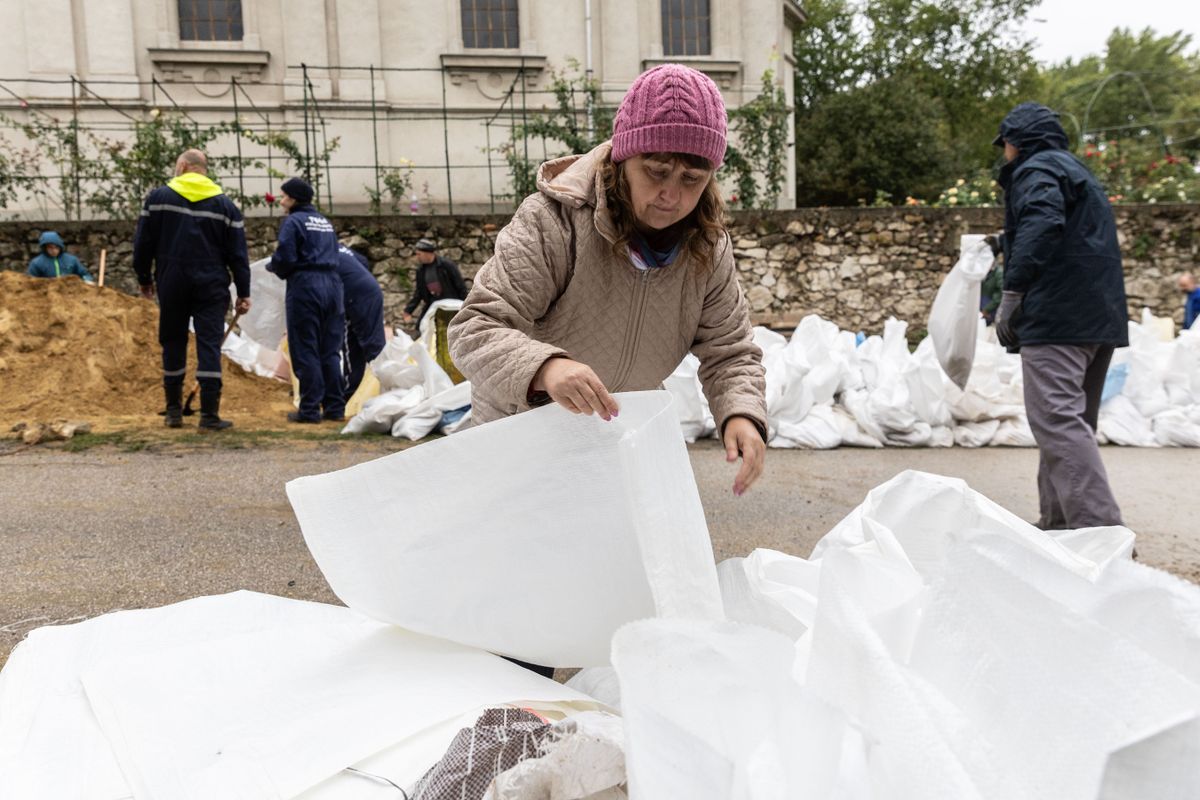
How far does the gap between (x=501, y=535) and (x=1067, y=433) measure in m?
2.85

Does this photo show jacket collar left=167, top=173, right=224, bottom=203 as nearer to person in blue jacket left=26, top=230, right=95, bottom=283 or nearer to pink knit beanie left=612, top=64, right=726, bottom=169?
person in blue jacket left=26, top=230, right=95, bottom=283

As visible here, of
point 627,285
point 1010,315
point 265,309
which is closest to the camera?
point 627,285

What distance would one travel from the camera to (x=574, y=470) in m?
1.56

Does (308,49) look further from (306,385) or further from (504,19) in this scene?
(306,385)

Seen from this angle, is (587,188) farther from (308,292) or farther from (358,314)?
(358,314)

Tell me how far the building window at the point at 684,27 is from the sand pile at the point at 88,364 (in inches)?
388

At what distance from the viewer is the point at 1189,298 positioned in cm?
1064

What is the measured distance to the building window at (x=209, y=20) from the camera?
13.6 meters

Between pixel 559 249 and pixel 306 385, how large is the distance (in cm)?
534

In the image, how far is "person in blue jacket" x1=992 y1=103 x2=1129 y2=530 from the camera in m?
3.57

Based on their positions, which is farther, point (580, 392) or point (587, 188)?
point (587, 188)

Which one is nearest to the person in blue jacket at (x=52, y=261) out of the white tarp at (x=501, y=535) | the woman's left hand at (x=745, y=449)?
the white tarp at (x=501, y=535)

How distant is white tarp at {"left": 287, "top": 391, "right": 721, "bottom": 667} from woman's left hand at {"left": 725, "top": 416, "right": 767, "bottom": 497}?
28cm

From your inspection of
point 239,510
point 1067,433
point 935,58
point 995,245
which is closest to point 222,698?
point 239,510
